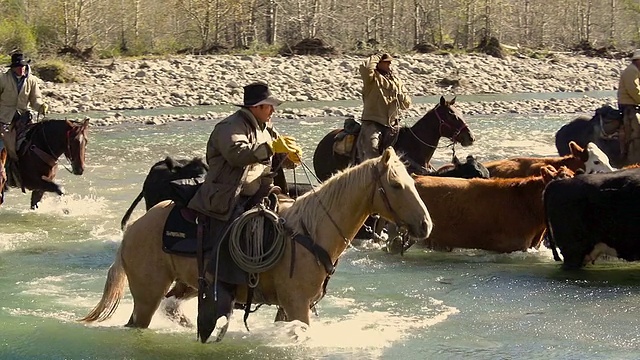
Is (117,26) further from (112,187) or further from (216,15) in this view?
(112,187)

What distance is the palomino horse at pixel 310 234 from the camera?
727 cm

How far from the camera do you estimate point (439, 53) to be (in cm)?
4591

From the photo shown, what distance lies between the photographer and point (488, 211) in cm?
1212

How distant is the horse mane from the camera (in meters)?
7.40

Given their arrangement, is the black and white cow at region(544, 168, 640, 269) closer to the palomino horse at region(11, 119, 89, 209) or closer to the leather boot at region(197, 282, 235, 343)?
the leather boot at region(197, 282, 235, 343)

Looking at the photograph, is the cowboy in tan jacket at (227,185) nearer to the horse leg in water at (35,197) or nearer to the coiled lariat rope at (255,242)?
the coiled lariat rope at (255,242)

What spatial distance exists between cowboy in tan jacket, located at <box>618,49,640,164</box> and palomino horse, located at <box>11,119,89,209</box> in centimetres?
809

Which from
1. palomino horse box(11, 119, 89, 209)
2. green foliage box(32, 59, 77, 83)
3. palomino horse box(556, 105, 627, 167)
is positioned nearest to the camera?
palomino horse box(11, 119, 89, 209)

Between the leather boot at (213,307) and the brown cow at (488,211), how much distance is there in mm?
5105

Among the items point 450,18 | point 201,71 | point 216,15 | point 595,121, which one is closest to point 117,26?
point 216,15

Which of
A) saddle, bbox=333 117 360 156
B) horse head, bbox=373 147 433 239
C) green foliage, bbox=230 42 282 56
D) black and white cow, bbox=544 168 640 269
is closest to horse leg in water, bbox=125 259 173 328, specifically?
horse head, bbox=373 147 433 239

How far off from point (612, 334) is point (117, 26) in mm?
44566

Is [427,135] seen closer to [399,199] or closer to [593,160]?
[593,160]

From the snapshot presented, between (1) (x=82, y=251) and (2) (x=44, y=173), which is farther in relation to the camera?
(2) (x=44, y=173)
